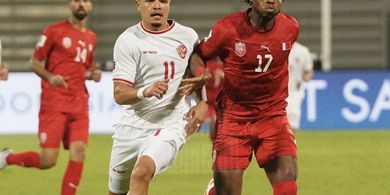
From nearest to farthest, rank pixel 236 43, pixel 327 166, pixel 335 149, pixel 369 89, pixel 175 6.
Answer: pixel 236 43 < pixel 327 166 < pixel 335 149 < pixel 369 89 < pixel 175 6

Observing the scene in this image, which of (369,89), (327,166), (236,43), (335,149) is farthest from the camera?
(369,89)

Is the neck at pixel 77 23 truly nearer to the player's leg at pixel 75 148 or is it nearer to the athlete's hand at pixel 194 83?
the player's leg at pixel 75 148

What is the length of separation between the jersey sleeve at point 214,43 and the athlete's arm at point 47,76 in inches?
127

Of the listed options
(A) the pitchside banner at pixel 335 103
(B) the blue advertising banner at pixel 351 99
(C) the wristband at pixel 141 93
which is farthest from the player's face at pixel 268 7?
(B) the blue advertising banner at pixel 351 99

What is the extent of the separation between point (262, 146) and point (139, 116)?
0.96 metres

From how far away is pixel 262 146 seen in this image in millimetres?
7727

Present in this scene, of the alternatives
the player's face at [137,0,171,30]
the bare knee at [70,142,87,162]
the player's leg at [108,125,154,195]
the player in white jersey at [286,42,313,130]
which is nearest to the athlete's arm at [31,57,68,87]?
the bare knee at [70,142,87,162]

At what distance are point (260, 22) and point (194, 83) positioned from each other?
64cm

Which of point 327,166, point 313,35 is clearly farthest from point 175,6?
point 327,166

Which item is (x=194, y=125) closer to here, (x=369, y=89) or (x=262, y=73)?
(x=262, y=73)

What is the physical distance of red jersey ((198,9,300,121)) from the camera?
759 centimetres

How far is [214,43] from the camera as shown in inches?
302

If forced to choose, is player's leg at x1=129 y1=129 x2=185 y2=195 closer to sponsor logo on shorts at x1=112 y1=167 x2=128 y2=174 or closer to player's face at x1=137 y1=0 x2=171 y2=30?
sponsor logo on shorts at x1=112 y1=167 x2=128 y2=174

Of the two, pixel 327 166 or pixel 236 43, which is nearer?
pixel 236 43
